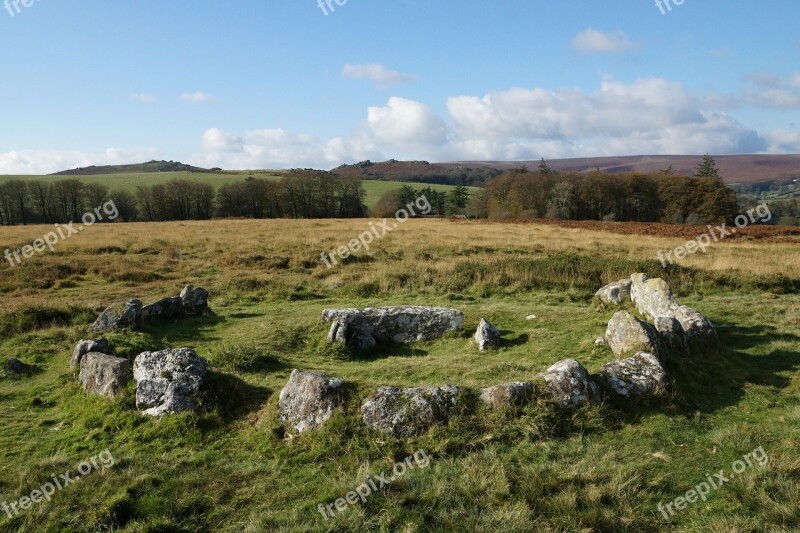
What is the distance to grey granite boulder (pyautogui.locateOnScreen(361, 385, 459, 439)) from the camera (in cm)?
649

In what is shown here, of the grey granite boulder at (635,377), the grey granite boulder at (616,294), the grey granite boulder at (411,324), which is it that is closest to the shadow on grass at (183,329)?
the grey granite boulder at (411,324)

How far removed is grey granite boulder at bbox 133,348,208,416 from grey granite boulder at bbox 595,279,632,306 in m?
10.7

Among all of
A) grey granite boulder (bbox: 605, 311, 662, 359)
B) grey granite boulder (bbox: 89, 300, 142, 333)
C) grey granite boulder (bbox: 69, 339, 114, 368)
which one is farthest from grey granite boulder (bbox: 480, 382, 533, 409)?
grey granite boulder (bbox: 89, 300, 142, 333)

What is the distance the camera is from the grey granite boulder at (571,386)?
22.6 ft

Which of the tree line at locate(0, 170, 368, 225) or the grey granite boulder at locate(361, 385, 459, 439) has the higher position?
the tree line at locate(0, 170, 368, 225)

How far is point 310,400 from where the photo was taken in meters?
6.91

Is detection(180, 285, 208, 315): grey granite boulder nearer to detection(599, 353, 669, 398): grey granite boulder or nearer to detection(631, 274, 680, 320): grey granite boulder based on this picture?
detection(599, 353, 669, 398): grey granite boulder

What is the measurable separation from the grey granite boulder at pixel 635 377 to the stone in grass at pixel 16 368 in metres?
11.4

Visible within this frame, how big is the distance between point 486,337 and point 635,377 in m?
3.71

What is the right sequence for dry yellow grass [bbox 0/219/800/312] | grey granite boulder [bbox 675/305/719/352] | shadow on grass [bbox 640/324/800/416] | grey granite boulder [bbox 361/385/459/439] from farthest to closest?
→ 1. dry yellow grass [bbox 0/219/800/312]
2. grey granite boulder [bbox 675/305/719/352]
3. shadow on grass [bbox 640/324/800/416]
4. grey granite boulder [bbox 361/385/459/439]

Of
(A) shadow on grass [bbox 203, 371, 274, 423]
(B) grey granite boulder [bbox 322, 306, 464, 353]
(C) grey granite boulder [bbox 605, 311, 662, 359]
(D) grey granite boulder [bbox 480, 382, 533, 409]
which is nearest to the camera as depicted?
(D) grey granite boulder [bbox 480, 382, 533, 409]

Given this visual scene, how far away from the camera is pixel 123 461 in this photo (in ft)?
20.2

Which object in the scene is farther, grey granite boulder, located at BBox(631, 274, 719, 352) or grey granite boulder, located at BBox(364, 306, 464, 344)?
grey granite boulder, located at BBox(364, 306, 464, 344)

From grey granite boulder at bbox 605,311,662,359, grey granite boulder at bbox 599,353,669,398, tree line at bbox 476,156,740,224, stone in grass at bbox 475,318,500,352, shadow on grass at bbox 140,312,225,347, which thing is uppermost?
tree line at bbox 476,156,740,224
